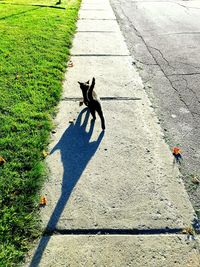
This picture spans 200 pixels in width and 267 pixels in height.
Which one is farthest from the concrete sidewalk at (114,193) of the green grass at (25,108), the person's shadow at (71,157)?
the green grass at (25,108)

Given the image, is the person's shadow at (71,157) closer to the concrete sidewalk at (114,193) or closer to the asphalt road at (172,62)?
the concrete sidewalk at (114,193)

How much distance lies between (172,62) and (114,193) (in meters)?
4.92

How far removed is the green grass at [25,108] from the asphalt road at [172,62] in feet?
5.91

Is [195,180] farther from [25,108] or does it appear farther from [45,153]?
[25,108]

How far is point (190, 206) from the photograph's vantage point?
11.8 ft

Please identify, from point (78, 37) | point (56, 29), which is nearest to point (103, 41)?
point (78, 37)

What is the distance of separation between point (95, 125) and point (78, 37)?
4943 millimetres

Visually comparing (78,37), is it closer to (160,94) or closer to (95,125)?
(160,94)

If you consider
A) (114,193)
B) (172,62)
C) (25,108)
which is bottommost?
(114,193)

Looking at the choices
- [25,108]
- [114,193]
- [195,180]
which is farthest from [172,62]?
[114,193]

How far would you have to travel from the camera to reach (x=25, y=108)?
528cm

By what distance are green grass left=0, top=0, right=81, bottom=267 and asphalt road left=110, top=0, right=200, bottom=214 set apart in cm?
180

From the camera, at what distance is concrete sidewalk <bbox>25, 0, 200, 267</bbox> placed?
10.0ft

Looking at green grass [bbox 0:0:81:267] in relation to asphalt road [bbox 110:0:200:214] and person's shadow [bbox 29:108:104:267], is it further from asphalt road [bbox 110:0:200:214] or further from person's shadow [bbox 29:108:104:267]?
asphalt road [bbox 110:0:200:214]
